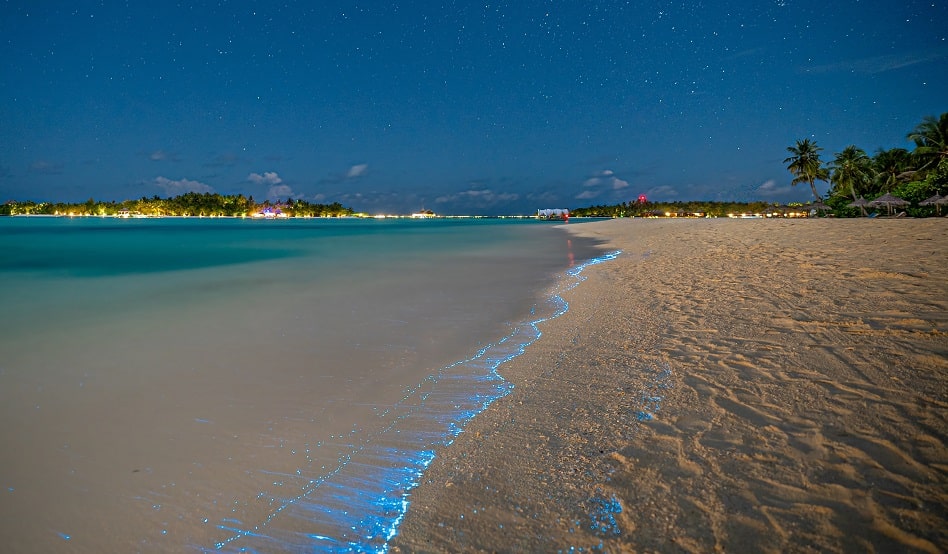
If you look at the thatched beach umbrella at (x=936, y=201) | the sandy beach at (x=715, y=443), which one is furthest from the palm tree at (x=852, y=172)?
the sandy beach at (x=715, y=443)

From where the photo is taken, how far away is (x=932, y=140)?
37062mm

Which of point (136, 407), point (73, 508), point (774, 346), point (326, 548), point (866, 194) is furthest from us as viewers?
point (866, 194)

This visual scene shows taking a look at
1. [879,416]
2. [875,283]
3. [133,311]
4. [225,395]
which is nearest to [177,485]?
[225,395]

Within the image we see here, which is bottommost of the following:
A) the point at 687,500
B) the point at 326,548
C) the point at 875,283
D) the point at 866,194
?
the point at 326,548

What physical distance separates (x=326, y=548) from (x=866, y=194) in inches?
2338

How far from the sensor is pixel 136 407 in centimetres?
453

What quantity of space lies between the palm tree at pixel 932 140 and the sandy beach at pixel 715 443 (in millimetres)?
44161

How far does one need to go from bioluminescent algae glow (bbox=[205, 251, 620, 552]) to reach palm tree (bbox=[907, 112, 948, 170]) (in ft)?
160

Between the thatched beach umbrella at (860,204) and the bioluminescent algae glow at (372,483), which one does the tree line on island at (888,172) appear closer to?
the thatched beach umbrella at (860,204)

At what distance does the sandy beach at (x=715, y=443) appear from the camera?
2457 mm

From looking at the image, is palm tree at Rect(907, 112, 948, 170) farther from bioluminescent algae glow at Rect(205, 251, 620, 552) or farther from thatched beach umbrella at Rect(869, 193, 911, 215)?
bioluminescent algae glow at Rect(205, 251, 620, 552)

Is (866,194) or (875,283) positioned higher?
(866,194)

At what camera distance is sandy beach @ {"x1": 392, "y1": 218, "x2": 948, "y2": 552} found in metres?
2.46

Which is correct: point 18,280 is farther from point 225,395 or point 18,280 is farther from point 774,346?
point 774,346
